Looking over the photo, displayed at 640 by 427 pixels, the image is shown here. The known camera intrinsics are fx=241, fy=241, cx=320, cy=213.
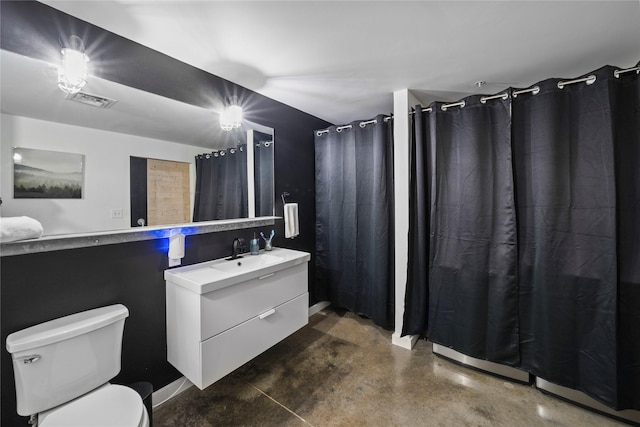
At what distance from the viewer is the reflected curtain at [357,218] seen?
2.37m

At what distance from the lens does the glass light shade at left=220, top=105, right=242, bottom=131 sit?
1921 millimetres

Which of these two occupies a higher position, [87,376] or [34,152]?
[34,152]

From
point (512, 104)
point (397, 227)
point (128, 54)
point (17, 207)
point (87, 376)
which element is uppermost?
point (128, 54)

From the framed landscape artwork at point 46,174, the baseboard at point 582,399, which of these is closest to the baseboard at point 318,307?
the baseboard at point 582,399

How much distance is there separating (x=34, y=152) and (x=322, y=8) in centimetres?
159

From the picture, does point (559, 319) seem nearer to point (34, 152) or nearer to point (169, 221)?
point (169, 221)

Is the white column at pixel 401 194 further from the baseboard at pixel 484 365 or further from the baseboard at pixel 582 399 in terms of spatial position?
the baseboard at pixel 582 399

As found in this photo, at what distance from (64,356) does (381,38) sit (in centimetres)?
232

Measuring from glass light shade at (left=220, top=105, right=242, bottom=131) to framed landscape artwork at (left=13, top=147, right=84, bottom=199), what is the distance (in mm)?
917

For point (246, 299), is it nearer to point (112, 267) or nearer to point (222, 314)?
point (222, 314)

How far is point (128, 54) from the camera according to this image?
1.43 meters

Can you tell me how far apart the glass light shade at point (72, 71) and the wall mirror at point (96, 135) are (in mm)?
34

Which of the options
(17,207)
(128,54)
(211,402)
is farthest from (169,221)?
(211,402)

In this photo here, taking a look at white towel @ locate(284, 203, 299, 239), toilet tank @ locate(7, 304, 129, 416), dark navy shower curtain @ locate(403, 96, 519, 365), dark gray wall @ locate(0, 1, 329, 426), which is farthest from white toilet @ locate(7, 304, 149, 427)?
dark navy shower curtain @ locate(403, 96, 519, 365)
